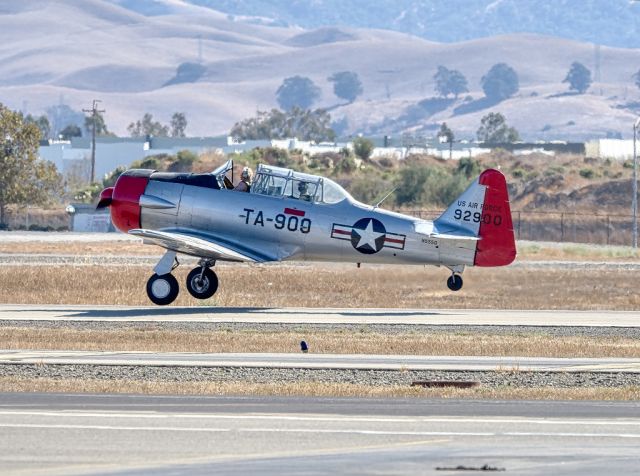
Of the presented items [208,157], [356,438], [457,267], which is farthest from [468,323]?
[208,157]

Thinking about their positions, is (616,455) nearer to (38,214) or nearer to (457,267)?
(457,267)

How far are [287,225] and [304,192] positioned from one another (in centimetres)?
76

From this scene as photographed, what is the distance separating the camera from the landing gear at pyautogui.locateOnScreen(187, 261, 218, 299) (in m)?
30.1

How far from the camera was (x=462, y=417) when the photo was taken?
14.8 m

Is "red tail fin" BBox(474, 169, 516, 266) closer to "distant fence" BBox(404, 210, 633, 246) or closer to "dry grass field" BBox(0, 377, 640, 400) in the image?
"dry grass field" BBox(0, 377, 640, 400)

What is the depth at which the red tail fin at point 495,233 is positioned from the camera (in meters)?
28.9

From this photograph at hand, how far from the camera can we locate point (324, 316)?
91.6ft

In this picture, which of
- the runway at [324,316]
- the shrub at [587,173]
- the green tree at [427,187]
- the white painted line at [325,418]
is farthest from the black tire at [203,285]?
the shrub at [587,173]

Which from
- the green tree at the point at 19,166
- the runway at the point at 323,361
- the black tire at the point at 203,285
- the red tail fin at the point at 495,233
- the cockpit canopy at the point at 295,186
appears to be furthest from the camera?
the green tree at the point at 19,166

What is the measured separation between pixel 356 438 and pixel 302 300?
65.8 feet

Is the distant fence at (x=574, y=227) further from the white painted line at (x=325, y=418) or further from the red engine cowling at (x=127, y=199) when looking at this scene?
the white painted line at (x=325, y=418)

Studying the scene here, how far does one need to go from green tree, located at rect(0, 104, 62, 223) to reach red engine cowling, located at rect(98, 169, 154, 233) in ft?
166

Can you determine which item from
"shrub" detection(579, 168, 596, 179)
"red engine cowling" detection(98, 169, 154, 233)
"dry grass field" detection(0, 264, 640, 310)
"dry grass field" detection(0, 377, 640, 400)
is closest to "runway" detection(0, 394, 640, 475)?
"dry grass field" detection(0, 377, 640, 400)

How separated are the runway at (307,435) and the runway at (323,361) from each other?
3159 mm
